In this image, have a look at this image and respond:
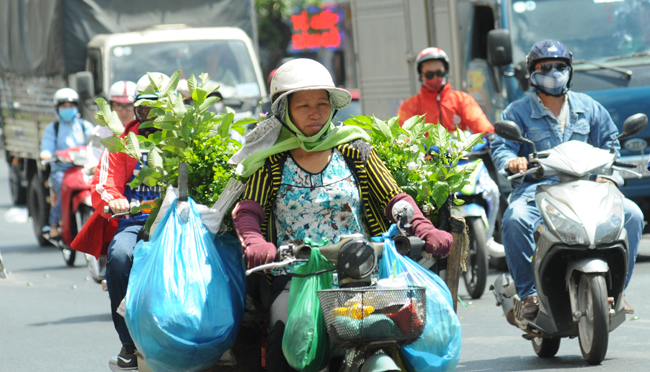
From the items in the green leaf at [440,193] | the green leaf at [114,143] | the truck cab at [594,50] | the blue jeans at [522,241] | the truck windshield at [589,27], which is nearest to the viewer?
the green leaf at [440,193]

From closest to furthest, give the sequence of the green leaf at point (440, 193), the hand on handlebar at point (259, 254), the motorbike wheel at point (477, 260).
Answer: the hand on handlebar at point (259, 254), the green leaf at point (440, 193), the motorbike wheel at point (477, 260)

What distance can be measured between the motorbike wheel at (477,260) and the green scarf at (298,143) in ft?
14.5

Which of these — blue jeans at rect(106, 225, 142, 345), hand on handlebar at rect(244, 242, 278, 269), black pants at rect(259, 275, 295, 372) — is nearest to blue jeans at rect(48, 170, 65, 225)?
blue jeans at rect(106, 225, 142, 345)

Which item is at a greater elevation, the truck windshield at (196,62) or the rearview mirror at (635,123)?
the truck windshield at (196,62)

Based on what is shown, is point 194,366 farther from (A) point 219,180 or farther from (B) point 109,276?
(B) point 109,276

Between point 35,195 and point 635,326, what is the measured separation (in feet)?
36.4

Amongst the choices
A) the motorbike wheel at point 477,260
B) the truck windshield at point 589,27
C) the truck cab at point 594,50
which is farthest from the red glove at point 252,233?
the truck windshield at point 589,27

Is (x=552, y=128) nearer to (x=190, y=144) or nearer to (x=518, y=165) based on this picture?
(x=518, y=165)

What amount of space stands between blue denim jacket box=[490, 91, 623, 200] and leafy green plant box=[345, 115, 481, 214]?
1281 millimetres

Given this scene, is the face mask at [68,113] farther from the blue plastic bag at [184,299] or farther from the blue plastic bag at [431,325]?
the blue plastic bag at [431,325]

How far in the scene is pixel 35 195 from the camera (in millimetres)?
16266

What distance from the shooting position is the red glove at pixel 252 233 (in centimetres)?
405

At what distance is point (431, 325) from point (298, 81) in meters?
1.23

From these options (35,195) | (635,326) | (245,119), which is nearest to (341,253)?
(245,119)
